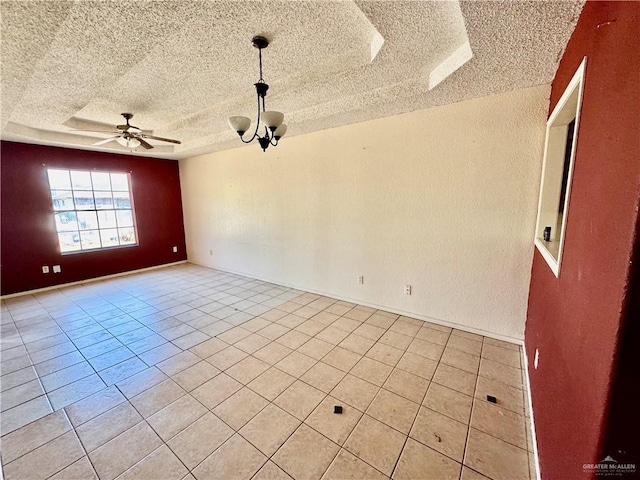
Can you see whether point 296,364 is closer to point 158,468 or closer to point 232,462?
point 232,462

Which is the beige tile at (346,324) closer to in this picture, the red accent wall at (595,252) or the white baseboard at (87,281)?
the red accent wall at (595,252)

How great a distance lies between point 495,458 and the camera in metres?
1.46

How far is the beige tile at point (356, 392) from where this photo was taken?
1.89 m

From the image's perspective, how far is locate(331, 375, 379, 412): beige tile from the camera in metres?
1.89

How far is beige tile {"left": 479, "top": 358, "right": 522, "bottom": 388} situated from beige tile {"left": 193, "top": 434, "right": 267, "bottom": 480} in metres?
1.82

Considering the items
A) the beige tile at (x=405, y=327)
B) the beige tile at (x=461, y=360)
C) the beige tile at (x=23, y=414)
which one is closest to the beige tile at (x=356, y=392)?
the beige tile at (x=461, y=360)

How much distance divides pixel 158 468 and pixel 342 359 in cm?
147

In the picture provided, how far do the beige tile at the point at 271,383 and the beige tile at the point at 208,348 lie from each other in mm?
656

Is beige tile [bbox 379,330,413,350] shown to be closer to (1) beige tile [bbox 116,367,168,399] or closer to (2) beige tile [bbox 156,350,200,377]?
(2) beige tile [bbox 156,350,200,377]

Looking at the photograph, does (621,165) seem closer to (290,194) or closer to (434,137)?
(434,137)

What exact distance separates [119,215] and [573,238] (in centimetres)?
665

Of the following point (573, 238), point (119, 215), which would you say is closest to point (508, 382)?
point (573, 238)

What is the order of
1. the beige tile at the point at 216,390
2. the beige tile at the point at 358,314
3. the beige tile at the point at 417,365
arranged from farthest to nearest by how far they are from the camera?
the beige tile at the point at 358,314
the beige tile at the point at 417,365
the beige tile at the point at 216,390

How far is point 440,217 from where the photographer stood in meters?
2.85
